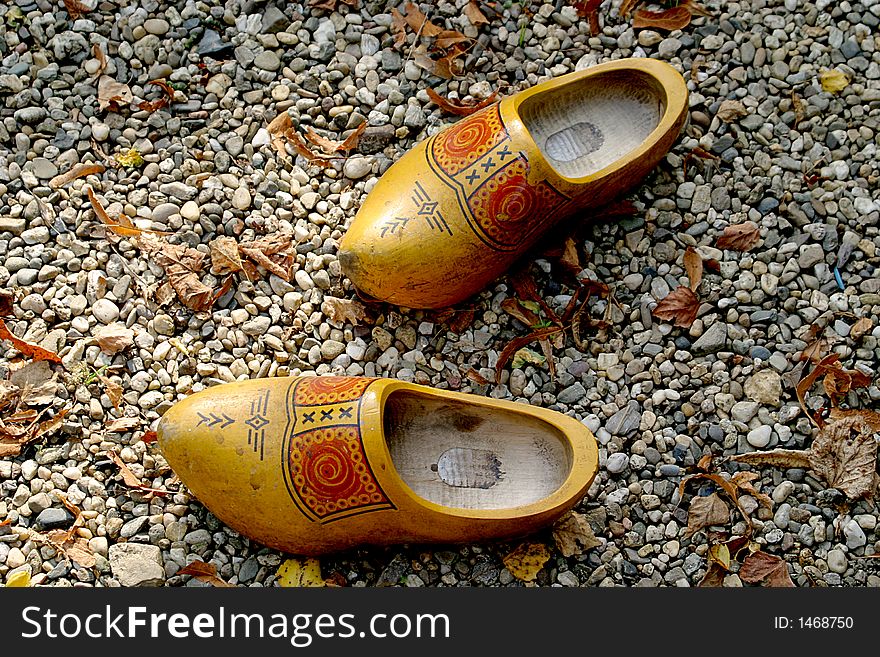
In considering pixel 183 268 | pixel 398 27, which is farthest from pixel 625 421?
pixel 398 27

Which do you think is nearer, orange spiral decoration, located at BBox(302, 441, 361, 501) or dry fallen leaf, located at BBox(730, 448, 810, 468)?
orange spiral decoration, located at BBox(302, 441, 361, 501)

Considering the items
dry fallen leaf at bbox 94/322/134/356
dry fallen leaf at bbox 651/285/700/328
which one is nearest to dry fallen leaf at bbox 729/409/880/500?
dry fallen leaf at bbox 651/285/700/328

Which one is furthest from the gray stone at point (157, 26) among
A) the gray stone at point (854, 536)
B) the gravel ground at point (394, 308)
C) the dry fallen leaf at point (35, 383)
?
the gray stone at point (854, 536)

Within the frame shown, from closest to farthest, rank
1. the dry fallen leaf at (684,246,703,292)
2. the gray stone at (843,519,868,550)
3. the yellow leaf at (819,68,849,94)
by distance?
1. the gray stone at (843,519,868,550)
2. the dry fallen leaf at (684,246,703,292)
3. the yellow leaf at (819,68,849,94)

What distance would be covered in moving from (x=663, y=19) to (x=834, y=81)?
467 millimetres

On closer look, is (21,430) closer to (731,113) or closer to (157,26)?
(157,26)

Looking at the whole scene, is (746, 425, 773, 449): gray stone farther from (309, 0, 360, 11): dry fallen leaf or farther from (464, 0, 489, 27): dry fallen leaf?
(309, 0, 360, 11): dry fallen leaf

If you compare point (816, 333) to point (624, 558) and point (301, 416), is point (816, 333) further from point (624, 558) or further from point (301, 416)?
point (301, 416)

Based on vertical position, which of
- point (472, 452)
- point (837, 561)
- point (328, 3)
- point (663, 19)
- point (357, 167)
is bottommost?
point (837, 561)

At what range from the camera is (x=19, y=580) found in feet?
7.72

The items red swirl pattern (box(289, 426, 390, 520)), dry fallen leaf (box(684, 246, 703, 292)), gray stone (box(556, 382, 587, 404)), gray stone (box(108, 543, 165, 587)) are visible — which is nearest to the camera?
red swirl pattern (box(289, 426, 390, 520))

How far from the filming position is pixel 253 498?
233 cm

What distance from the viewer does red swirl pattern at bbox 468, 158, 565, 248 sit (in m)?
2.53

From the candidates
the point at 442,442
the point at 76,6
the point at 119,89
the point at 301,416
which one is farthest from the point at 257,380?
the point at 76,6
